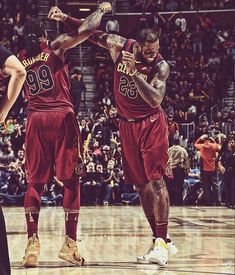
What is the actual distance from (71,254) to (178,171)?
8.76 metres

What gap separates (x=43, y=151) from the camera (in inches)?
236

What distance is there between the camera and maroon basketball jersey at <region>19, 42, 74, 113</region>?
6.02 meters

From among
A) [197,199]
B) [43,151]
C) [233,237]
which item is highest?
[43,151]

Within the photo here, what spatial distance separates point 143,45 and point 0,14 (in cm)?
1614

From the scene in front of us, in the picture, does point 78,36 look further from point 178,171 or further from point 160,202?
point 178,171

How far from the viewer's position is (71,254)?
5.79 metres

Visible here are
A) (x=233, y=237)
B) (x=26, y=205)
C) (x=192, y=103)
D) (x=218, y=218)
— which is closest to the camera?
(x=26, y=205)

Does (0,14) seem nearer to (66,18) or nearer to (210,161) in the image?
(210,161)

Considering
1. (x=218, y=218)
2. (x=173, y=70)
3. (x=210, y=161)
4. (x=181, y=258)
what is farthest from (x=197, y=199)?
(x=181, y=258)

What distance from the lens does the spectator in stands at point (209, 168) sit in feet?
47.6

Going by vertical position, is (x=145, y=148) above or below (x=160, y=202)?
above

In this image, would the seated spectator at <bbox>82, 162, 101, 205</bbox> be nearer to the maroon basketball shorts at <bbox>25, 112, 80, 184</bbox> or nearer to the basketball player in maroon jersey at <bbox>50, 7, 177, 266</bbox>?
the basketball player in maroon jersey at <bbox>50, 7, 177, 266</bbox>

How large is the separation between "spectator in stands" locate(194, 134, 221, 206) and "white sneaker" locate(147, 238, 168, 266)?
8.62 m

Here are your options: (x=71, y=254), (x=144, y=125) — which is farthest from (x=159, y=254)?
(x=144, y=125)
